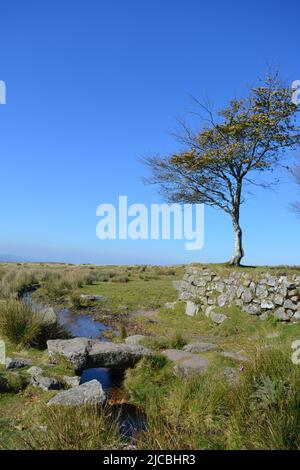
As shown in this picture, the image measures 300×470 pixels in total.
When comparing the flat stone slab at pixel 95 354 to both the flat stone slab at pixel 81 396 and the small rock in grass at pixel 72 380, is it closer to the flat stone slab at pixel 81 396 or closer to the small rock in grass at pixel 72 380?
the small rock in grass at pixel 72 380

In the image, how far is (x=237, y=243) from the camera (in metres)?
18.2

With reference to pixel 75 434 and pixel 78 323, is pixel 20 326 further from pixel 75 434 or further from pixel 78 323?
pixel 75 434

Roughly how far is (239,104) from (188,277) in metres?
7.91

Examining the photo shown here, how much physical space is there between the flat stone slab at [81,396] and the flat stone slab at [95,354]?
5.62ft

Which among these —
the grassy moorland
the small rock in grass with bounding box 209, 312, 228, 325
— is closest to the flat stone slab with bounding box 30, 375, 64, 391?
the grassy moorland

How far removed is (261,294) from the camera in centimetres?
1372

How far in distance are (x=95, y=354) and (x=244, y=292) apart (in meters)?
7.15

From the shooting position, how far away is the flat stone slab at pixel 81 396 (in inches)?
242

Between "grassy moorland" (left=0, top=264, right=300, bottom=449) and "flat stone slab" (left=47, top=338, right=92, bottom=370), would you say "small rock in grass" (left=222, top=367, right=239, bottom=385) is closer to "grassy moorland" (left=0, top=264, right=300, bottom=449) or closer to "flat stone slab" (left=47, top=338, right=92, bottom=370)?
"grassy moorland" (left=0, top=264, right=300, bottom=449)

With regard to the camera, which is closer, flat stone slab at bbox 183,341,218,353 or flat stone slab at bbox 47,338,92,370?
flat stone slab at bbox 47,338,92,370

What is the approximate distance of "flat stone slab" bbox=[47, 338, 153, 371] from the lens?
8680 millimetres

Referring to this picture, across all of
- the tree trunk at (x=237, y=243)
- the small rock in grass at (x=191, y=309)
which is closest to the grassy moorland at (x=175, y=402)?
the small rock in grass at (x=191, y=309)

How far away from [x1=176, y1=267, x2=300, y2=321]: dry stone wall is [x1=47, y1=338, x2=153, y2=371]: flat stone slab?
18.4ft

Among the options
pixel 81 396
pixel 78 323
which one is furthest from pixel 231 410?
pixel 78 323
